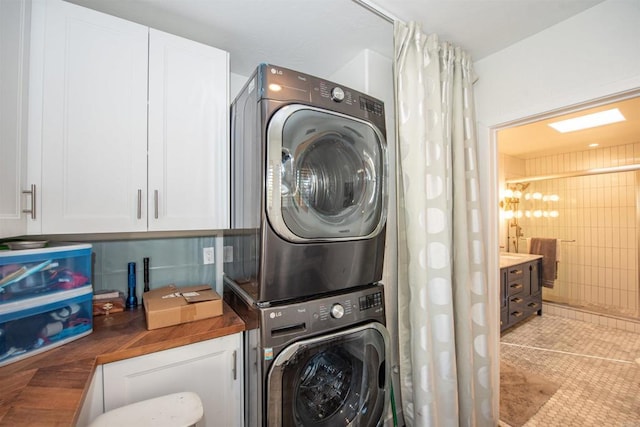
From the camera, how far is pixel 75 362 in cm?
99

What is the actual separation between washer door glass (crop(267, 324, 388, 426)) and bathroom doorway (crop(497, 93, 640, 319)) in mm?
3216

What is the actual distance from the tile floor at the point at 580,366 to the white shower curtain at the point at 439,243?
2.70ft

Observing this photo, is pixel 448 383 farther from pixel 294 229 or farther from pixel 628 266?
pixel 628 266

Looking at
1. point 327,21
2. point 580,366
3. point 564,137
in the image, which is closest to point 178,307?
point 327,21

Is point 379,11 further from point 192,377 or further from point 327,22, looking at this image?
point 192,377

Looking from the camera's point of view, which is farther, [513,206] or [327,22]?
[513,206]

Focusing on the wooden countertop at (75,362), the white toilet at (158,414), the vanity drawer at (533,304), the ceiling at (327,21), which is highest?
the ceiling at (327,21)

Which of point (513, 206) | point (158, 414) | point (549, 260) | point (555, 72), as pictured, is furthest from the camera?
point (513, 206)

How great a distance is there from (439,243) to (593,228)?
4197 mm

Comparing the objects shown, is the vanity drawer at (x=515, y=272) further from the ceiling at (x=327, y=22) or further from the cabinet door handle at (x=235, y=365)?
the cabinet door handle at (x=235, y=365)

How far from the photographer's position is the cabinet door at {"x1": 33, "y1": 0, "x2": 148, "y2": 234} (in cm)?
117

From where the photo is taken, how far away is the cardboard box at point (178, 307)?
125cm

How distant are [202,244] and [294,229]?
95 cm

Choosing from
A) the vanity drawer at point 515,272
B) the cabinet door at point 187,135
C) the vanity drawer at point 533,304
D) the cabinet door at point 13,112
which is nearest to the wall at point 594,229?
the vanity drawer at point 533,304
